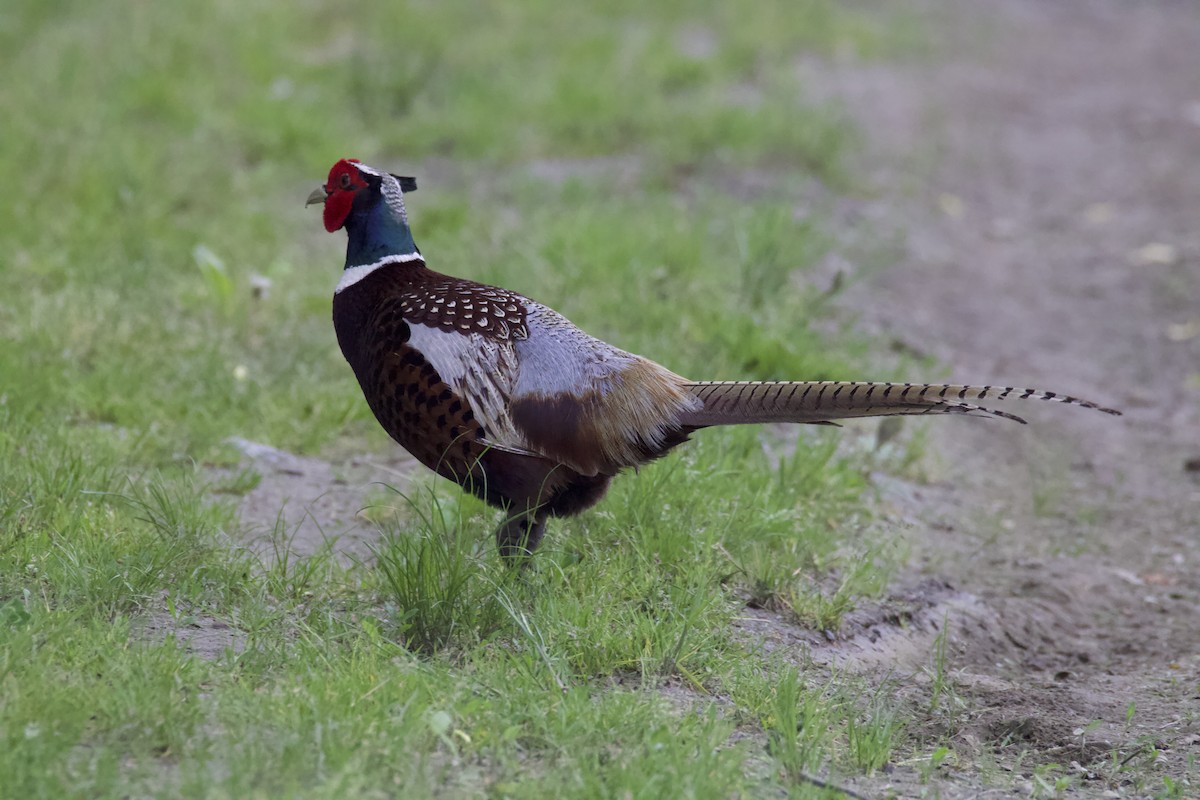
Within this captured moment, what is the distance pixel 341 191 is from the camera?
11.3 feet

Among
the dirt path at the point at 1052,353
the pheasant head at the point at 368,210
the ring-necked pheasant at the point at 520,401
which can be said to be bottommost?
the dirt path at the point at 1052,353

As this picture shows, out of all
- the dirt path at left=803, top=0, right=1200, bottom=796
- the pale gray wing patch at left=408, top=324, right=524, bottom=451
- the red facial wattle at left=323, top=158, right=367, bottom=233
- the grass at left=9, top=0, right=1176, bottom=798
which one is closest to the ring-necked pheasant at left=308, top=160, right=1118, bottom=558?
the pale gray wing patch at left=408, top=324, right=524, bottom=451

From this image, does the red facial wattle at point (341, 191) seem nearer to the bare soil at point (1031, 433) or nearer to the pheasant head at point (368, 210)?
the pheasant head at point (368, 210)

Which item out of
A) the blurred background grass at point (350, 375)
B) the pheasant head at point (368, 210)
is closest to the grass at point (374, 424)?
the blurred background grass at point (350, 375)

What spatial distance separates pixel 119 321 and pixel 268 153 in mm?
2120

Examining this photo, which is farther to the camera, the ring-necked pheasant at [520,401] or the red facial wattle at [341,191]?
the red facial wattle at [341,191]

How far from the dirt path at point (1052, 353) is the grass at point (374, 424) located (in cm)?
34

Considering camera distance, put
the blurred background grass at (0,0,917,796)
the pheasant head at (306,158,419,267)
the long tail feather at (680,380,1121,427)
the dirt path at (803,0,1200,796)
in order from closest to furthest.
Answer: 1. the blurred background grass at (0,0,917,796)
2. the long tail feather at (680,380,1121,427)
3. the dirt path at (803,0,1200,796)
4. the pheasant head at (306,158,419,267)

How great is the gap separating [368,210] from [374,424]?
1185mm

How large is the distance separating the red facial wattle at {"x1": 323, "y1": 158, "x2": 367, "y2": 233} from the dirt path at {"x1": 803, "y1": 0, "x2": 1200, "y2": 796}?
1.73 metres

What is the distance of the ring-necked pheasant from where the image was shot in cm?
306

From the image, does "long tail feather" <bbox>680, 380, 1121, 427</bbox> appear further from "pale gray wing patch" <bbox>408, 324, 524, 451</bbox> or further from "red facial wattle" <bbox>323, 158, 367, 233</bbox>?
"red facial wattle" <bbox>323, 158, 367, 233</bbox>

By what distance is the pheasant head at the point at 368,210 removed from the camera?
340 centimetres

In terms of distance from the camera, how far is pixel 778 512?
360 centimetres
